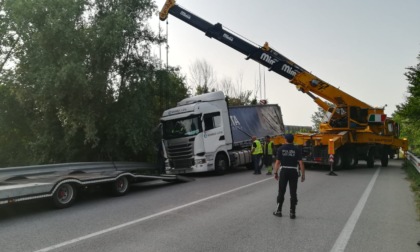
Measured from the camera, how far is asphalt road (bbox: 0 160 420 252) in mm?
5105

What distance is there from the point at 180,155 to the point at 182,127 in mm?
1143

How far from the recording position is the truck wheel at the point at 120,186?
9.65 m

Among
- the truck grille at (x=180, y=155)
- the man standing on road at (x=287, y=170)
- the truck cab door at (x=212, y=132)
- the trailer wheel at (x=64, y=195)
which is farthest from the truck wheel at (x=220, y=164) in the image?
the man standing on road at (x=287, y=170)

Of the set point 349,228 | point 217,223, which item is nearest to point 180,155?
point 217,223

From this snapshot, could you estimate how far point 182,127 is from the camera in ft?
46.5

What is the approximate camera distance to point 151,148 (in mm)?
15172

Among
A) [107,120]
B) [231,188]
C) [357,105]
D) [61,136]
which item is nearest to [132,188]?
[231,188]

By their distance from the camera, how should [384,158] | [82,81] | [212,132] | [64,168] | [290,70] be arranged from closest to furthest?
[64,168]
[82,81]
[212,132]
[290,70]
[384,158]

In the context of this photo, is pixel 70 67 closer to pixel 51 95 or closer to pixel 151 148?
pixel 51 95

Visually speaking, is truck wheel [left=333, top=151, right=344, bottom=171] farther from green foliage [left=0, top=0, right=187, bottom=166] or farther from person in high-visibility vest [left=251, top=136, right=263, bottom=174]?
green foliage [left=0, top=0, right=187, bottom=166]

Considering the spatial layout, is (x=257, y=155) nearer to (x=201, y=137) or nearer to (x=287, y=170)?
(x=201, y=137)

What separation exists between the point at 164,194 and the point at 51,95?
21.2ft

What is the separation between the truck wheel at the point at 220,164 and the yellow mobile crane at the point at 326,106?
3359 millimetres

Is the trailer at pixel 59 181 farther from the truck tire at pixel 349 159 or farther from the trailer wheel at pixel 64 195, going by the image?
the truck tire at pixel 349 159
